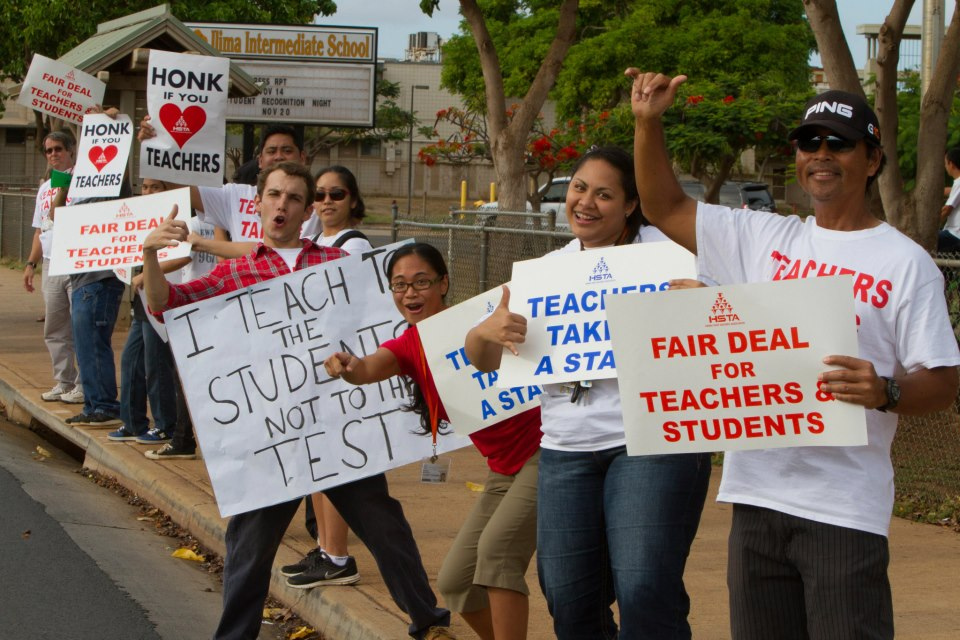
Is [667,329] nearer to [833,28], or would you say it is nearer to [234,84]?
[833,28]

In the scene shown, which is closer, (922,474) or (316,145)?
(922,474)

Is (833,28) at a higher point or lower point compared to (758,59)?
lower

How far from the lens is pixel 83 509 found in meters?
7.64

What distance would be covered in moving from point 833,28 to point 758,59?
116 ft

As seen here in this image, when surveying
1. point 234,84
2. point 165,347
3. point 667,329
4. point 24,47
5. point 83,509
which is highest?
point 24,47

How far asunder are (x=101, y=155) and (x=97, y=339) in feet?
5.08

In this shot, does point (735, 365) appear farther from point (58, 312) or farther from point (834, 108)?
point (58, 312)

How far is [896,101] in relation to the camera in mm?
9031

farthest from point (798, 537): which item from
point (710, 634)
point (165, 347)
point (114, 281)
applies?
point (114, 281)

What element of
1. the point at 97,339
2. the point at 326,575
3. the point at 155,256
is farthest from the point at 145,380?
the point at 155,256

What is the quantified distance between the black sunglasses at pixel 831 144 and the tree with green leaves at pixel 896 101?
5.77 m

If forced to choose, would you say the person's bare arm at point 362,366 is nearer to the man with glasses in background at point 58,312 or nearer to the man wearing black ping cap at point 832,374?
the man wearing black ping cap at point 832,374

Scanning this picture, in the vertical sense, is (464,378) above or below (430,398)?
above

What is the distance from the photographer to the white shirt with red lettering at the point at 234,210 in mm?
6957
